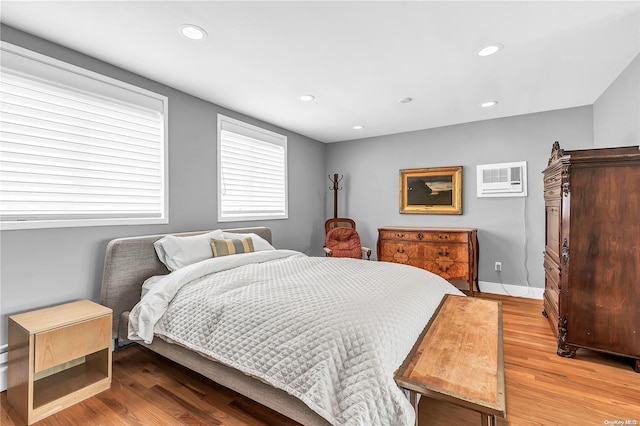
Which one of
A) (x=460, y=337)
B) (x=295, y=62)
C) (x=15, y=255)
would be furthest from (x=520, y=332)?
(x=15, y=255)

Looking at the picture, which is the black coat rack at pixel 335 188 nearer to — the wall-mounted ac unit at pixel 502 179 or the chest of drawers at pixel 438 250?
the chest of drawers at pixel 438 250

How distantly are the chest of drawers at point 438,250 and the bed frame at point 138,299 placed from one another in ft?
8.98

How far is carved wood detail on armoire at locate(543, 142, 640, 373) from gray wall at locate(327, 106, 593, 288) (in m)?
1.58

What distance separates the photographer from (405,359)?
141 centimetres

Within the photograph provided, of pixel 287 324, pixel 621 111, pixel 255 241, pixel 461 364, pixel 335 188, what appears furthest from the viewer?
pixel 335 188

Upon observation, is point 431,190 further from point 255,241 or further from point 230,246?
point 230,246

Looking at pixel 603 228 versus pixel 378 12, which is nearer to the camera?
pixel 378 12

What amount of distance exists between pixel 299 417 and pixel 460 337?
3.12ft

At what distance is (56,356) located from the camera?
180 cm

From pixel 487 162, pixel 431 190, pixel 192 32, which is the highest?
pixel 192 32

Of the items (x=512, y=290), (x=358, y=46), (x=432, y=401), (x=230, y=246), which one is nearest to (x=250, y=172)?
(x=230, y=246)

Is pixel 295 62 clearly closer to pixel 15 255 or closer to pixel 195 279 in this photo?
Answer: pixel 195 279

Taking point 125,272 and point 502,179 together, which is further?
point 502,179

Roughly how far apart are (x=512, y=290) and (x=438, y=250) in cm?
115
